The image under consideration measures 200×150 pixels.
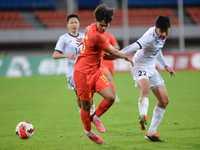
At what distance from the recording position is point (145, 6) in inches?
1319

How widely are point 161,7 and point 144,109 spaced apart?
30.3 meters

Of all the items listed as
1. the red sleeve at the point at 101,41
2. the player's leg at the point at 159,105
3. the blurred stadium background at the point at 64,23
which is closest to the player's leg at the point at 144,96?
the player's leg at the point at 159,105

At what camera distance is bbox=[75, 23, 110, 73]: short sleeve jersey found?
427 centimetres

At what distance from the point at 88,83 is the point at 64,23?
27021mm

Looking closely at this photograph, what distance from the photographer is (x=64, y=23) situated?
30.6 m

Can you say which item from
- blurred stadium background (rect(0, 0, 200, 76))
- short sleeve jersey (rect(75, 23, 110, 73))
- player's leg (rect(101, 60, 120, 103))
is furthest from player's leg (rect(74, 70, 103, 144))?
blurred stadium background (rect(0, 0, 200, 76))

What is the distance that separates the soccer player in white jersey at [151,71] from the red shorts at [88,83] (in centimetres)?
64

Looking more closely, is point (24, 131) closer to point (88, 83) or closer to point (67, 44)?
point (88, 83)

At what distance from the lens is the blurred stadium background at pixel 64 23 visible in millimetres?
29094

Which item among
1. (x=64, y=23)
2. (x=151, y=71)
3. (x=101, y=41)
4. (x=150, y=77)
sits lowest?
(x=150, y=77)

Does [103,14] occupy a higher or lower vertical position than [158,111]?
higher

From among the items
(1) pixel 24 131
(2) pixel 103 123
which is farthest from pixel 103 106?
(2) pixel 103 123

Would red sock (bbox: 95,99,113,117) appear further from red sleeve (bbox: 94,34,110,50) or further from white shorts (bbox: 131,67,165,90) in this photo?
red sleeve (bbox: 94,34,110,50)

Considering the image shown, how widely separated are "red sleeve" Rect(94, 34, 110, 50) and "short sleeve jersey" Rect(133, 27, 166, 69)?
69cm
